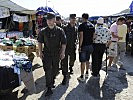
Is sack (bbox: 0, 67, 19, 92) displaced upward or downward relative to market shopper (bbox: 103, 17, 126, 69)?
downward

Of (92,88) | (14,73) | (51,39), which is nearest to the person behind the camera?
(14,73)

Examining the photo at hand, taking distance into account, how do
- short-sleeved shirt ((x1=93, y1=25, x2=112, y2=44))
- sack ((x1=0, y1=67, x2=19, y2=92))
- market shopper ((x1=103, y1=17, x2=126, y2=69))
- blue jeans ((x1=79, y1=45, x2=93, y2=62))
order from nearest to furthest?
sack ((x1=0, y1=67, x2=19, y2=92)), blue jeans ((x1=79, y1=45, x2=93, y2=62)), short-sleeved shirt ((x1=93, y1=25, x2=112, y2=44)), market shopper ((x1=103, y1=17, x2=126, y2=69))

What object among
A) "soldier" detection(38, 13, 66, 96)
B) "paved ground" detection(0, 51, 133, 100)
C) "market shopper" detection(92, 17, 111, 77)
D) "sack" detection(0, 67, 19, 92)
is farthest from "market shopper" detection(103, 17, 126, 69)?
"sack" detection(0, 67, 19, 92)

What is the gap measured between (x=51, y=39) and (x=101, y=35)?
211 cm

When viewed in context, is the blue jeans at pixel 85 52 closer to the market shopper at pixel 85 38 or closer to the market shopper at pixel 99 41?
the market shopper at pixel 85 38

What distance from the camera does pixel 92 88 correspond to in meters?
6.50

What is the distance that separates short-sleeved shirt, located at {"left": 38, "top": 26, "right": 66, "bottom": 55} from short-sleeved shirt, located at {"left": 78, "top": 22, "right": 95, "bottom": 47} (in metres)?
1.32

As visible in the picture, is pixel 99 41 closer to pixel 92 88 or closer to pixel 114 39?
pixel 114 39

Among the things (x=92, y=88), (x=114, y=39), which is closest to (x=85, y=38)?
(x=92, y=88)

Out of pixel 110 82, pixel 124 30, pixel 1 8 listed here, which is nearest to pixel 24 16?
pixel 1 8

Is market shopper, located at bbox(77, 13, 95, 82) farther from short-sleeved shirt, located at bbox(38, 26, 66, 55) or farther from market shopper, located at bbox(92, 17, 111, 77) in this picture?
short-sleeved shirt, located at bbox(38, 26, 66, 55)

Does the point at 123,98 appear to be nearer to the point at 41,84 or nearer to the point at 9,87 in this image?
the point at 41,84

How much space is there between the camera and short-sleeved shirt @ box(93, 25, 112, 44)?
23.6ft

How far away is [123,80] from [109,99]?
1.85 metres
